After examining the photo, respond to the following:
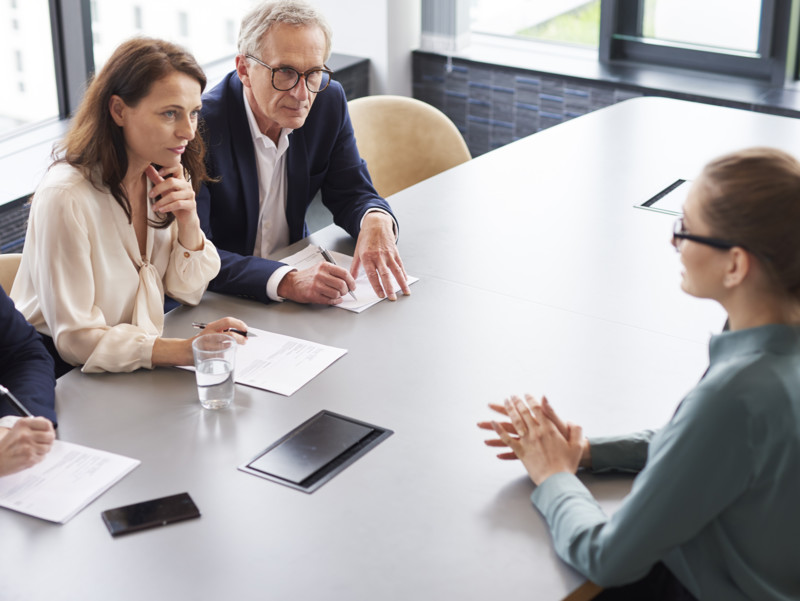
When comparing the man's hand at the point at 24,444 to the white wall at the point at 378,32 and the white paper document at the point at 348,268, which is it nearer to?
the white paper document at the point at 348,268

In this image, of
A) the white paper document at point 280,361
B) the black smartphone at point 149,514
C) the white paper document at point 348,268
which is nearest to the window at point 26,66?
the white paper document at point 348,268

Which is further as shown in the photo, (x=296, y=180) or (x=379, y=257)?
(x=296, y=180)

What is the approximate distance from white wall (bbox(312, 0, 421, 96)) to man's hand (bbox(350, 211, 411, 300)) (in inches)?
91.4

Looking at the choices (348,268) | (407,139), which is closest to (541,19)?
(407,139)

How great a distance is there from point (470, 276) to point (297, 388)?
628 mm

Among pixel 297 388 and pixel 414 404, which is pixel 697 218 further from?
pixel 297 388

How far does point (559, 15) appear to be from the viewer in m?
4.69

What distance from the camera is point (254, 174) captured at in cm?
251

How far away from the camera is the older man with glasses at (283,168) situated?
7.18 feet

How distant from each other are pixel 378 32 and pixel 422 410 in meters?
3.13

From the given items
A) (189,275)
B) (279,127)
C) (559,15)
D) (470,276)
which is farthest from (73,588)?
(559,15)

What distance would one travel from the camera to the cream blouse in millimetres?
1864

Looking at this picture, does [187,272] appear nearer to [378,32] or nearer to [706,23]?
[378,32]

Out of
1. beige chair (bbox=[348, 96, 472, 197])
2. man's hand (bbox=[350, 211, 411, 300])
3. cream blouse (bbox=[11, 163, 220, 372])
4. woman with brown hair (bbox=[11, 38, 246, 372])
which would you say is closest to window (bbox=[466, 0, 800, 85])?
beige chair (bbox=[348, 96, 472, 197])
